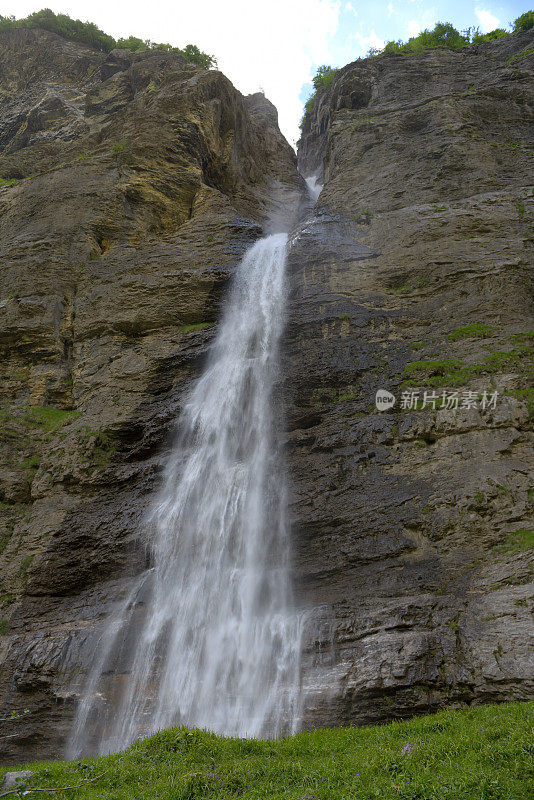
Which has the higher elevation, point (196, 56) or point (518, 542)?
point (196, 56)

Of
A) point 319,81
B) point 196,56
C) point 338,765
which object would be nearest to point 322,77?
point 319,81

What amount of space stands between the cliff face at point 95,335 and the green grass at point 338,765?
Answer: 3.67 metres

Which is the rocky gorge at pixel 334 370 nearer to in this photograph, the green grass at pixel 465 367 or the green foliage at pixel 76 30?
the green grass at pixel 465 367

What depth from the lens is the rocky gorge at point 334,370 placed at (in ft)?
30.6

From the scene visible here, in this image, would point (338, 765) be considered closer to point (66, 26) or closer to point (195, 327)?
point (195, 327)

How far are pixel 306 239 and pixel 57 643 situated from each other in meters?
14.7

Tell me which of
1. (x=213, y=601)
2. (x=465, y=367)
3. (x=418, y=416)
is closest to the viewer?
(x=213, y=601)

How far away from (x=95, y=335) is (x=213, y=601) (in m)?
10.5

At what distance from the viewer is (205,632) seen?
10.3 m

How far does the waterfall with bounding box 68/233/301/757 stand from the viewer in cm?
938

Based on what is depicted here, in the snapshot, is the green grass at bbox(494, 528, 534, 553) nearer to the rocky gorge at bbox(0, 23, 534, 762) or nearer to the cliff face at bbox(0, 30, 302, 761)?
the rocky gorge at bbox(0, 23, 534, 762)

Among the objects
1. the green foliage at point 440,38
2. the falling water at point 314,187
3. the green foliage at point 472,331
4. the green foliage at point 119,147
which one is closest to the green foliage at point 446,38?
the green foliage at point 440,38

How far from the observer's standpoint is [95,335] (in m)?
17.7

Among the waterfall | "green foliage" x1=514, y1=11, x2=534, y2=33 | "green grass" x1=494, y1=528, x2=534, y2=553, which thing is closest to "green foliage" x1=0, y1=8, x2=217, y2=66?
"green foliage" x1=514, y1=11, x2=534, y2=33
